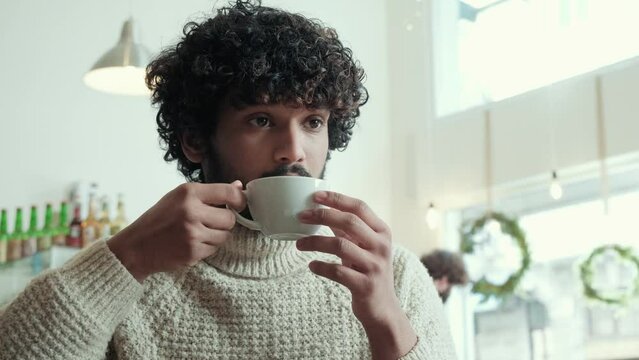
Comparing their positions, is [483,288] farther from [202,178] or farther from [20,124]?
[202,178]

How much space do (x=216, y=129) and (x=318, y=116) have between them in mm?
148

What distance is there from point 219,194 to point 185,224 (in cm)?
5

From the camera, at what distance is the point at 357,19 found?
5.79 m

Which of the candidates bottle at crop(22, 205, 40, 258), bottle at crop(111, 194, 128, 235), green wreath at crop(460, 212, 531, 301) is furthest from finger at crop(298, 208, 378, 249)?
green wreath at crop(460, 212, 531, 301)

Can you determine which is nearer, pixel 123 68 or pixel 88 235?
pixel 123 68

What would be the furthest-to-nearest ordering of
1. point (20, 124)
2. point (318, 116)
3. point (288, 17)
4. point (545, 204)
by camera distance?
1. point (545, 204)
2. point (20, 124)
3. point (288, 17)
4. point (318, 116)

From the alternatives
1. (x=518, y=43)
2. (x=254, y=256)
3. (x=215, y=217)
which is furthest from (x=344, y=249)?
(x=518, y=43)

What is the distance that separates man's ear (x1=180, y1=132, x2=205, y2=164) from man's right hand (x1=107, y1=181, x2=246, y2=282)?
25 cm

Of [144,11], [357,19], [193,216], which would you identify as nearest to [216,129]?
[193,216]

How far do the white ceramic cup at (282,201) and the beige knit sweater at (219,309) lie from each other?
0.54ft

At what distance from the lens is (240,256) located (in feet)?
3.94

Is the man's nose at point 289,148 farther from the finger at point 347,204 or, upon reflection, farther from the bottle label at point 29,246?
the bottle label at point 29,246

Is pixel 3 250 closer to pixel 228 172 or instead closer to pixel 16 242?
pixel 16 242

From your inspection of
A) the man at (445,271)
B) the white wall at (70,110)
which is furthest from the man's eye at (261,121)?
the man at (445,271)
